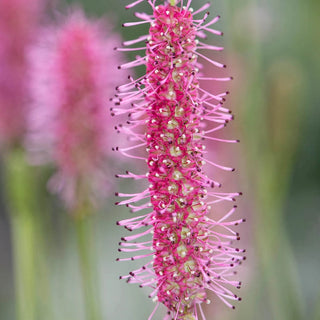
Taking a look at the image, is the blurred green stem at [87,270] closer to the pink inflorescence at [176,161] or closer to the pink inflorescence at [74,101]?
the pink inflorescence at [74,101]

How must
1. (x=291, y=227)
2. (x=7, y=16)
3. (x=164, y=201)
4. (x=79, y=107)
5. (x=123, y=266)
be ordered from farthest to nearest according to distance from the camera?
1. (x=291, y=227)
2. (x=123, y=266)
3. (x=7, y=16)
4. (x=79, y=107)
5. (x=164, y=201)

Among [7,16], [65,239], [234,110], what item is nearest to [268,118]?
[234,110]

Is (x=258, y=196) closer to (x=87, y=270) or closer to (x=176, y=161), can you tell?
(x=87, y=270)

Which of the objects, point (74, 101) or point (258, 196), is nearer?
point (74, 101)

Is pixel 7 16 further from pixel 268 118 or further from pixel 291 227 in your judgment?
pixel 291 227

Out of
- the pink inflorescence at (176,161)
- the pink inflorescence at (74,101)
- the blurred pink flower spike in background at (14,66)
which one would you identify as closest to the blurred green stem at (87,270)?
the pink inflorescence at (74,101)

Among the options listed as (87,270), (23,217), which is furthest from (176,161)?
(23,217)

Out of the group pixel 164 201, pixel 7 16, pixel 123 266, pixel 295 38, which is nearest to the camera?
pixel 164 201
